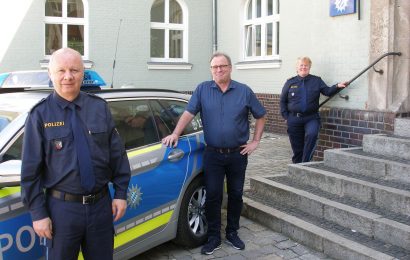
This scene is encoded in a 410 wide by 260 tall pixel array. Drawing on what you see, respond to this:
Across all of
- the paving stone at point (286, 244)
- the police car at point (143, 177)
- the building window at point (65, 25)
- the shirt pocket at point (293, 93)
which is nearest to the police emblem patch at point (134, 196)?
the police car at point (143, 177)

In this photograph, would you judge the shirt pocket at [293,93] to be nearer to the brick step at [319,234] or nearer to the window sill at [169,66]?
the brick step at [319,234]

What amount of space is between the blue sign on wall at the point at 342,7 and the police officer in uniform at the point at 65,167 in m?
5.20

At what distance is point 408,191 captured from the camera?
4.62m

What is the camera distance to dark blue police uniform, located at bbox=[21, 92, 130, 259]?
8.67 ft

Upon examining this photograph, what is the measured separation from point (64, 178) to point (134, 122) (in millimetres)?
1417

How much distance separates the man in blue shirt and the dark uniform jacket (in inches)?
99.5

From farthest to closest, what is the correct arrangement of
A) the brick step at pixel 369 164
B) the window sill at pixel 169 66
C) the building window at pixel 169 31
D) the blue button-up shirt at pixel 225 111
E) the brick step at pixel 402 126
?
1. the building window at pixel 169 31
2. the window sill at pixel 169 66
3. the brick step at pixel 402 126
4. the brick step at pixel 369 164
5. the blue button-up shirt at pixel 225 111

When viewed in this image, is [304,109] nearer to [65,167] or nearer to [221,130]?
[221,130]

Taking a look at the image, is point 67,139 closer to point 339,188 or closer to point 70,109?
point 70,109

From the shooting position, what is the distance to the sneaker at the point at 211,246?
4488 mm

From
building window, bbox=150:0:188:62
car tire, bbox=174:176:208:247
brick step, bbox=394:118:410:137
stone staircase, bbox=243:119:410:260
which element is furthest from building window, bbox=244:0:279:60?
car tire, bbox=174:176:208:247

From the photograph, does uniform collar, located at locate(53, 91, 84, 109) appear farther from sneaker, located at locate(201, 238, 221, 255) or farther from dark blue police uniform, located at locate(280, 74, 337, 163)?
dark blue police uniform, located at locate(280, 74, 337, 163)

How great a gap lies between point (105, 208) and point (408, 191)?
311 cm

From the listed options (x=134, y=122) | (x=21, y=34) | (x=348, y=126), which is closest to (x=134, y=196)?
(x=134, y=122)
